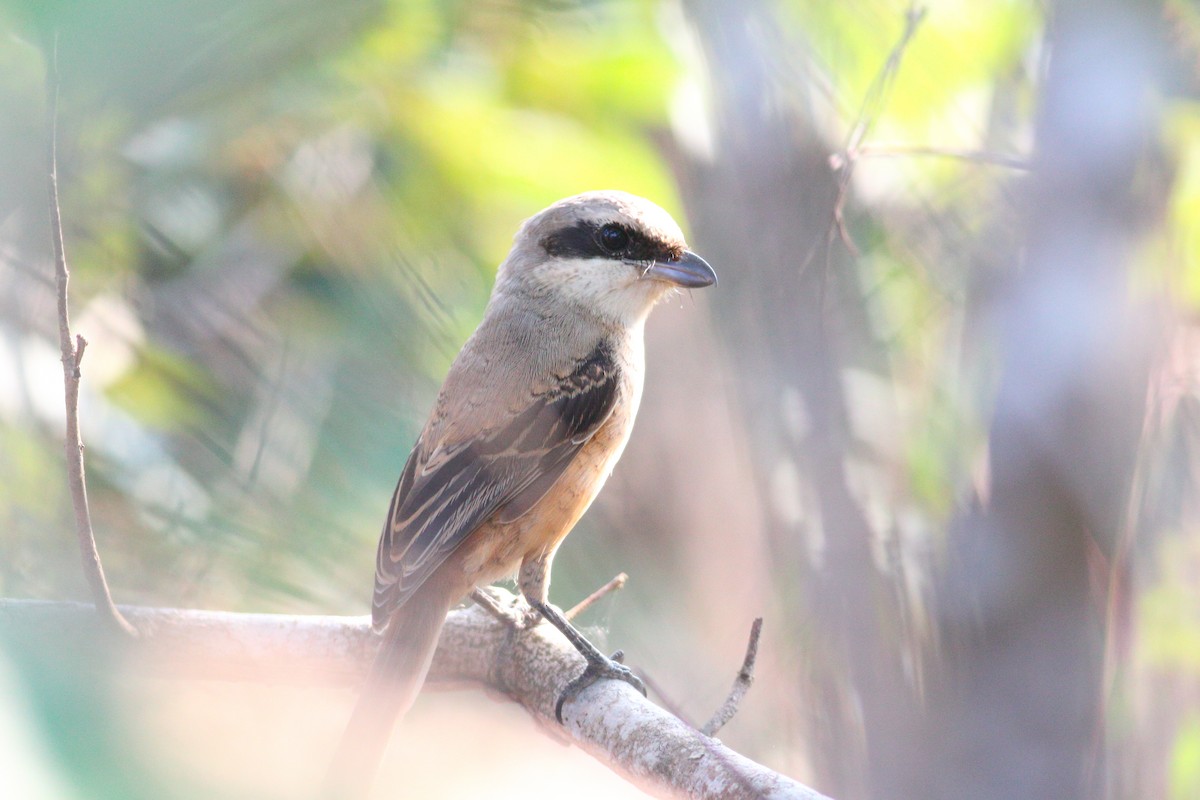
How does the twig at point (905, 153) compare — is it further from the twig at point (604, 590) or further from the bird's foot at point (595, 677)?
the bird's foot at point (595, 677)

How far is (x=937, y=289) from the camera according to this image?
6.82 ft

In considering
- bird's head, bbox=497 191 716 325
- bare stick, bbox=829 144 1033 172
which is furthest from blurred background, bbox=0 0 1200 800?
bird's head, bbox=497 191 716 325

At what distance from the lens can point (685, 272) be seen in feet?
6.33

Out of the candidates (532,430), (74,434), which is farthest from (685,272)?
(74,434)

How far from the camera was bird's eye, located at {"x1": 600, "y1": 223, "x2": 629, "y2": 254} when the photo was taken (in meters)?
1.98

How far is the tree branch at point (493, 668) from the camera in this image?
4.01 ft

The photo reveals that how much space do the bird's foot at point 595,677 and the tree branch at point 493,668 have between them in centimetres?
2

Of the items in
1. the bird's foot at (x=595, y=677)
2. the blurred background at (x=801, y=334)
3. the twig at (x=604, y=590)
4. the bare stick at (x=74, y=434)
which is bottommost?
the bare stick at (x=74, y=434)

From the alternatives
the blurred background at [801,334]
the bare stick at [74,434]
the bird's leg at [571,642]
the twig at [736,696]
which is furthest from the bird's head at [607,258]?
the bare stick at [74,434]

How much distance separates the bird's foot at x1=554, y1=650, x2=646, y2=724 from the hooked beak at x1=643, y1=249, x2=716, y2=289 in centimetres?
64

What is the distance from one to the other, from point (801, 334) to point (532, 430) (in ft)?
1.53

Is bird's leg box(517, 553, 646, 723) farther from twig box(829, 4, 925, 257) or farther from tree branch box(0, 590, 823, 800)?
twig box(829, 4, 925, 257)

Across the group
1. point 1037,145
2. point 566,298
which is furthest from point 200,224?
point 1037,145

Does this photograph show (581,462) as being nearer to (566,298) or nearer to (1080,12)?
(566,298)
